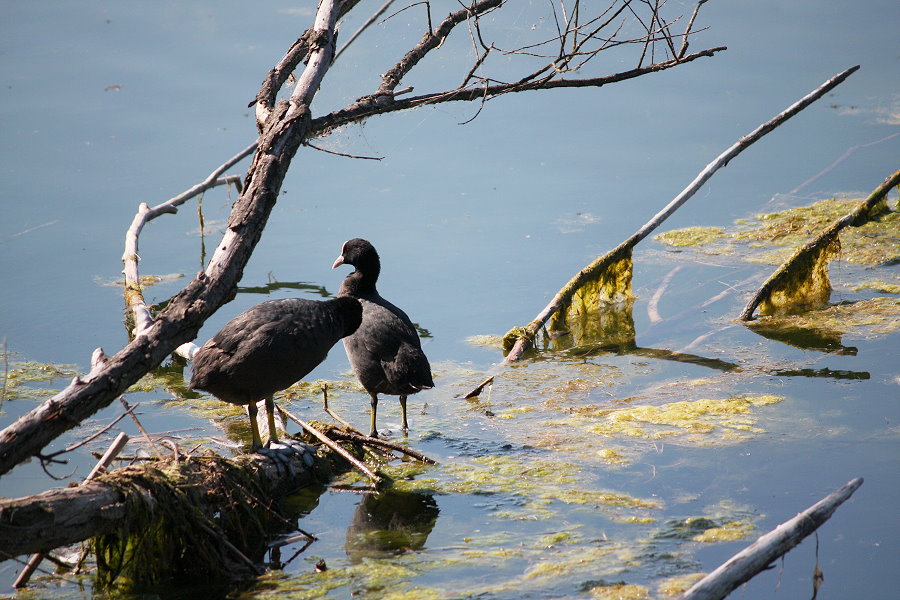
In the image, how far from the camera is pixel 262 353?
4.23m

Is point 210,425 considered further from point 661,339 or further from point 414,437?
point 661,339

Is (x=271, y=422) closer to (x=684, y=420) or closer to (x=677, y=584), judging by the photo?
(x=677, y=584)

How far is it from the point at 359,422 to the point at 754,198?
187 inches

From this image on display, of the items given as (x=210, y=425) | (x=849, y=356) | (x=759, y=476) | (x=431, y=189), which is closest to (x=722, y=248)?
(x=849, y=356)

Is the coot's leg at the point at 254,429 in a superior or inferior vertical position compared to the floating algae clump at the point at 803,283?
inferior

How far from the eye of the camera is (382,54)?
10375mm

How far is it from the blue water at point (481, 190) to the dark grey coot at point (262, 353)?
2.10 feet

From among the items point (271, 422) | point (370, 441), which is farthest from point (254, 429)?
point (370, 441)

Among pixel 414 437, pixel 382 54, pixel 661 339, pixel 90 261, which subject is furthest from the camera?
pixel 382 54

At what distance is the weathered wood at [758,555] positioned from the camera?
9.27ft

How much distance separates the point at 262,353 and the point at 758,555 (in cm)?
223

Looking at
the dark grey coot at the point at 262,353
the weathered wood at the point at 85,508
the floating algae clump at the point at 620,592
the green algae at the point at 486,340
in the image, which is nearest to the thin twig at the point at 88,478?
the weathered wood at the point at 85,508

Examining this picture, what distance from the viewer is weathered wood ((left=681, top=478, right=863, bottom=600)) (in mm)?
2824

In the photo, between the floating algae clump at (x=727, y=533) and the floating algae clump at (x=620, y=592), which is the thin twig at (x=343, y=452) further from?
the floating algae clump at (x=727, y=533)
